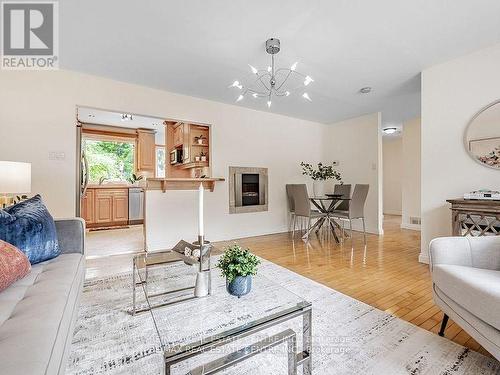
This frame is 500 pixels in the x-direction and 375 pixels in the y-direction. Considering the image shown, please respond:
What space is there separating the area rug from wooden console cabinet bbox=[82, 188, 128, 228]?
4123 millimetres

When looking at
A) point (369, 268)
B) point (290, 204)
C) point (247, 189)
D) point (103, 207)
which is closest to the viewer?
point (369, 268)

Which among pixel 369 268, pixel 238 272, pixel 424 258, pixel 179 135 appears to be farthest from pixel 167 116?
pixel 424 258

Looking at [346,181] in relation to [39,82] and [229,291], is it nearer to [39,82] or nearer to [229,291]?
[229,291]

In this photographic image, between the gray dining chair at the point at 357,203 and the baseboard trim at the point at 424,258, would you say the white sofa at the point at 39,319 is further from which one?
the gray dining chair at the point at 357,203

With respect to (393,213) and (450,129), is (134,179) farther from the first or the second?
(393,213)

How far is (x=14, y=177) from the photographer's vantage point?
1982 mm

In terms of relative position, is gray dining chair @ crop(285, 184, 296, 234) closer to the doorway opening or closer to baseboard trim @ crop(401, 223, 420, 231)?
baseboard trim @ crop(401, 223, 420, 231)

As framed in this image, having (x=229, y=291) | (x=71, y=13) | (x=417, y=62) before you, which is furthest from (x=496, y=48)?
(x=71, y=13)

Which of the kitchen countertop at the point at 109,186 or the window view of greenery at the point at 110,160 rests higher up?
the window view of greenery at the point at 110,160

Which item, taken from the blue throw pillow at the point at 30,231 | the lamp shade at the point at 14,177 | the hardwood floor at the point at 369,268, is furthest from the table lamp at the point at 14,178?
→ the hardwood floor at the point at 369,268

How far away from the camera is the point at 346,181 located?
17.3 feet

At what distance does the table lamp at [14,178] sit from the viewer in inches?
75.7

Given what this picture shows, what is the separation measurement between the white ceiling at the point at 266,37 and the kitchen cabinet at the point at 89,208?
3291 millimetres

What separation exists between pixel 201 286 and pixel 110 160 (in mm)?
6463
